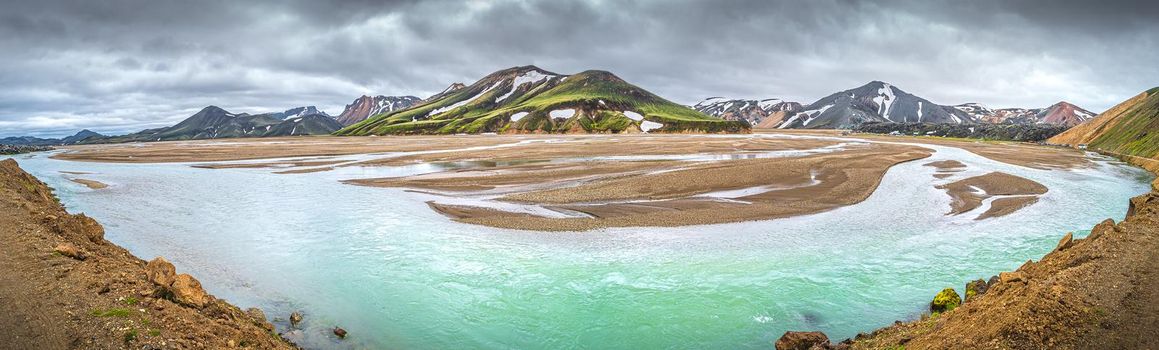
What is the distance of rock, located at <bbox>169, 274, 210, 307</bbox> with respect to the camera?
1041 cm

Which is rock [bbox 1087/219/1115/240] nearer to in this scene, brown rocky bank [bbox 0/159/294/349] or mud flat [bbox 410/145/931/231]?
mud flat [bbox 410/145/931/231]

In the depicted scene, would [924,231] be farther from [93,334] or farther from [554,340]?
[93,334]

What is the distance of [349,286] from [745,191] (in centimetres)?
2414

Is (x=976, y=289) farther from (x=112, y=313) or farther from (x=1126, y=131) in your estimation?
(x=1126, y=131)

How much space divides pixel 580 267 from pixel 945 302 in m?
10.1

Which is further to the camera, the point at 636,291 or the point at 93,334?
the point at 636,291

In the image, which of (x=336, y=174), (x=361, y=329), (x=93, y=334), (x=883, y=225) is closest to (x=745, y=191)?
(x=883, y=225)

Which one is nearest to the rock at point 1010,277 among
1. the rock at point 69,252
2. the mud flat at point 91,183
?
the rock at point 69,252

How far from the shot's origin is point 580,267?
17156 mm

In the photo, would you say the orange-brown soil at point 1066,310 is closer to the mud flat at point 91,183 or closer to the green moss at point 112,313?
the green moss at point 112,313

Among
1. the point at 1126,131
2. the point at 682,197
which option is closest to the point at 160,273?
the point at 682,197

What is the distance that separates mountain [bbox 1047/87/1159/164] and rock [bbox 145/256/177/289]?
76959mm

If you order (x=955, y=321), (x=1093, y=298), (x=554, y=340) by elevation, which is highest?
(x=1093, y=298)

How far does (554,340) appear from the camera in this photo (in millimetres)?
12023
